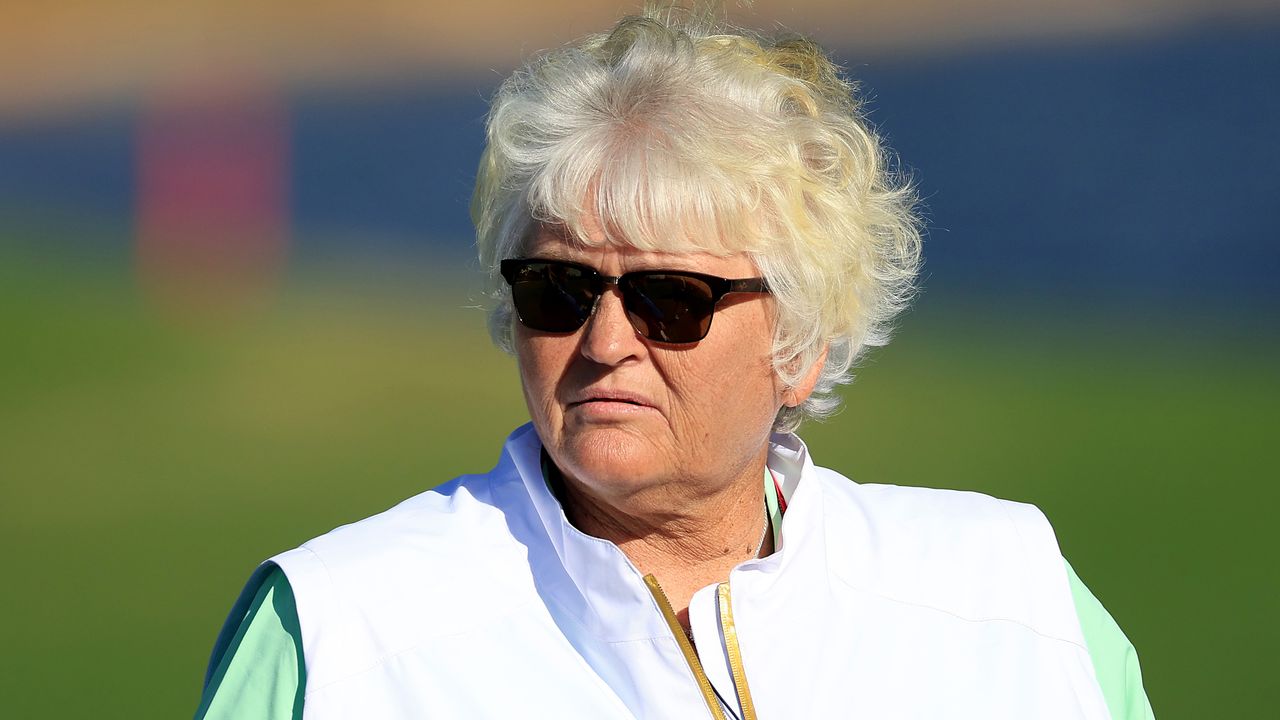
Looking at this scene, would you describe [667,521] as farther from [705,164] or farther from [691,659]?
[705,164]

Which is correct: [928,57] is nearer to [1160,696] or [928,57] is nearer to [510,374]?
[510,374]

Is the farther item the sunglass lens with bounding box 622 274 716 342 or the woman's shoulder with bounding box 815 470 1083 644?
the woman's shoulder with bounding box 815 470 1083 644

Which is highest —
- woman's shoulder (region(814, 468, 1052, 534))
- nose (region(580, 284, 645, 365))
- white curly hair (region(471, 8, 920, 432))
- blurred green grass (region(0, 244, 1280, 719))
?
white curly hair (region(471, 8, 920, 432))

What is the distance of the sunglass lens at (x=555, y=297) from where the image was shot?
174 cm

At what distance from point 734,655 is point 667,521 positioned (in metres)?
0.23

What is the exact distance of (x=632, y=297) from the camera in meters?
1.72

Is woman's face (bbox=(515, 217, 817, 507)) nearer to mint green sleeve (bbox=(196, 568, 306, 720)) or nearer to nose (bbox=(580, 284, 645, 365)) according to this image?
nose (bbox=(580, 284, 645, 365))

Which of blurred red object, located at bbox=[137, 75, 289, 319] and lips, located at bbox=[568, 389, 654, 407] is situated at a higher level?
blurred red object, located at bbox=[137, 75, 289, 319]

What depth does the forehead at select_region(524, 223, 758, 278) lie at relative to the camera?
1.73 m

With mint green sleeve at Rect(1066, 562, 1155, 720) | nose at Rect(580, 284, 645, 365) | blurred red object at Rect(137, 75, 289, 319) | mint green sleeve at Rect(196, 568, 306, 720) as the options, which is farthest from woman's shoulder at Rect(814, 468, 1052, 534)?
blurred red object at Rect(137, 75, 289, 319)

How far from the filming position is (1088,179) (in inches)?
365

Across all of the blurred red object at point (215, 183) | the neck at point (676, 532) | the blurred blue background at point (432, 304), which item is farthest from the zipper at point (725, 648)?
the blurred red object at point (215, 183)

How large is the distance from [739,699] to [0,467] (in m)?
5.73

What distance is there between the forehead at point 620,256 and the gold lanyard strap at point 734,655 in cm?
43
